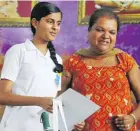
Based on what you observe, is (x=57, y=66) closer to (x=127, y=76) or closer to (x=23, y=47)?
(x=23, y=47)

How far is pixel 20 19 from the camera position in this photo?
110 inches

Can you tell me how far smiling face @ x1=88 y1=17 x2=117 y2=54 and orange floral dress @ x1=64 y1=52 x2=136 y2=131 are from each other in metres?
0.08

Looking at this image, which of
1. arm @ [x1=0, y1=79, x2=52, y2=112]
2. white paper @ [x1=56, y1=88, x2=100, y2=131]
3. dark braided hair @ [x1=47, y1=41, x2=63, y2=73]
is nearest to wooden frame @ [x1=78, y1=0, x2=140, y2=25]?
dark braided hair @ [x1=47, y1=41, x2=63, y2=73]

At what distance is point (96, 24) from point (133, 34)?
1.13 metres

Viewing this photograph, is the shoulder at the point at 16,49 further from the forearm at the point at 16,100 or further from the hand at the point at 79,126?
the hand at the point at 79,126

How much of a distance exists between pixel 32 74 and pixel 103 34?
0.31 metres

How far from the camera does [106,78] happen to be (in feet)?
4.95

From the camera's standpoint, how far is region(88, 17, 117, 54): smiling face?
5.04ft

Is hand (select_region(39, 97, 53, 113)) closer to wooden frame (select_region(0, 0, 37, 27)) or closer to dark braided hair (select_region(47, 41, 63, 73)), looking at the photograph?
dark braided hair (select_region(47, 41, 63, 73))

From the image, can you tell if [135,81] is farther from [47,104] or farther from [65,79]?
[47,104]

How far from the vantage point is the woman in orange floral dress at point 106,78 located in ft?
4.91

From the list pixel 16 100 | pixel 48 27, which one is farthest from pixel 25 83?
pixel 48 27

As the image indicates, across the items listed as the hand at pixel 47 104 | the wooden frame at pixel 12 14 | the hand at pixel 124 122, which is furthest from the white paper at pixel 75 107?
the wooden frame at pixel 12 14

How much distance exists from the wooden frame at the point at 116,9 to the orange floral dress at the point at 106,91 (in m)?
1.16
